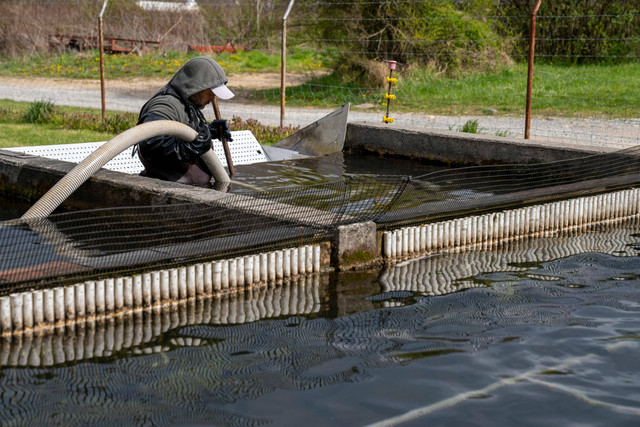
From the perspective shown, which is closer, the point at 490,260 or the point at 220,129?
the point at 490,260

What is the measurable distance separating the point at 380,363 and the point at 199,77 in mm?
4358

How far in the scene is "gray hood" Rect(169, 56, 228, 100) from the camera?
8250mm

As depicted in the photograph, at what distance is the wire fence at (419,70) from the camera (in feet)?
61.6

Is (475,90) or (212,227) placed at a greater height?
(475,90)

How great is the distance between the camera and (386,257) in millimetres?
6977

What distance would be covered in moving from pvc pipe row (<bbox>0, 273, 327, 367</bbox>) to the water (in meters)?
0.02

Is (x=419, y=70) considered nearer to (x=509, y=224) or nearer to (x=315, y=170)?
(x=315, y=170)

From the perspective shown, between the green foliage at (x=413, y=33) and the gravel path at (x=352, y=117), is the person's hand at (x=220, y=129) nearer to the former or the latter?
the gravel path at (x=352, y=117)

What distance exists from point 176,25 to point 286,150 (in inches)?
940

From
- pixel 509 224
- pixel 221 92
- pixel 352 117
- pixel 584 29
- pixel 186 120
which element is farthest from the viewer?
pixel 584 29

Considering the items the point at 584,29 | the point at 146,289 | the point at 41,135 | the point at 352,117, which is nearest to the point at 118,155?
the point at 41,135

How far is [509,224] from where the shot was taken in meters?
7.88

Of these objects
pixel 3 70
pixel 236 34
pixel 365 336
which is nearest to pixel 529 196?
pixel 365 336

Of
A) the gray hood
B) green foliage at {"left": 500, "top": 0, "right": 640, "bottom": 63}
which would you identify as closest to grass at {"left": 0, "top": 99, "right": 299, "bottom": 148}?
the gray hood
